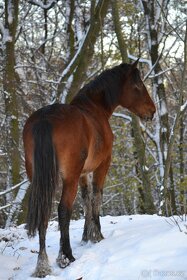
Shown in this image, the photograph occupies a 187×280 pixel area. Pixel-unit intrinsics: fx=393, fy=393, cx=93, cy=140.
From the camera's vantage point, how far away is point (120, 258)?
351 cm

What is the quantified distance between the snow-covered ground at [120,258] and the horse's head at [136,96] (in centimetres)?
165

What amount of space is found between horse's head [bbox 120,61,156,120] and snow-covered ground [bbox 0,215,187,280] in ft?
5.40

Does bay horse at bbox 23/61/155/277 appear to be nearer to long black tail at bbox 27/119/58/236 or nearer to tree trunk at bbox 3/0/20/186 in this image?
long black tail at bbox 27/119/58/236

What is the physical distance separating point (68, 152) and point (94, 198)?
135 centimetres

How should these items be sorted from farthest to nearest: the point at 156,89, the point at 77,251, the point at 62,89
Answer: the point at 156,89 → the point at 62,89 → the point at 77,251

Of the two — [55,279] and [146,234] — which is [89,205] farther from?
[55,279]

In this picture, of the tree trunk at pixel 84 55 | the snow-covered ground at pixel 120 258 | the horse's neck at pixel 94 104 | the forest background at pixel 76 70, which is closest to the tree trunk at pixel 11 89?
the forest background at pixel 76 70

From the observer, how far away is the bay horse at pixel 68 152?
12.8 feet

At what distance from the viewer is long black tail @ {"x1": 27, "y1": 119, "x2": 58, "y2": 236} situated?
154 inches

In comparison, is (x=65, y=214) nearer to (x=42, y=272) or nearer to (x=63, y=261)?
(x=63, y=261)

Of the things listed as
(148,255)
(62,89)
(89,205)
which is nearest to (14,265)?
(89,205)

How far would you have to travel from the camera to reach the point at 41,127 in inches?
157

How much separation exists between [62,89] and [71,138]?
5242mm

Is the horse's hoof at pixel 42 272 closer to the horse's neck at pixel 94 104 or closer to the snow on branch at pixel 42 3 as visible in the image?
the horse's neck at pixel 94 104
